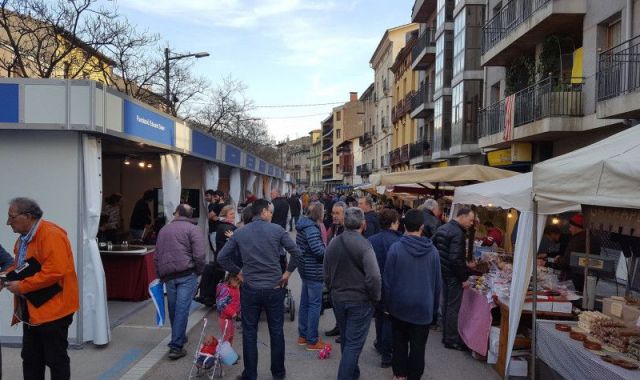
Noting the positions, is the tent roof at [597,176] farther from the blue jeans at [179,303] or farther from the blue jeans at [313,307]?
the blue jeans at [179,303]

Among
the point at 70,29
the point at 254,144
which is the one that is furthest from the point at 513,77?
the point at 254,144

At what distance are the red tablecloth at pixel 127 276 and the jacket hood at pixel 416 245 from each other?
5709 millimetres

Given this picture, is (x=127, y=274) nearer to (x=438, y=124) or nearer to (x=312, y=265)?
(x=312, y=265)

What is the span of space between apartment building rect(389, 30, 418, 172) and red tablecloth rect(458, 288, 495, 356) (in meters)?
30.5

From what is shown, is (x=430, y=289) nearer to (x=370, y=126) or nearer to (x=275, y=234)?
(x=275, y=234)

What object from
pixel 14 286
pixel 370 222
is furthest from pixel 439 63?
pixel 14 286

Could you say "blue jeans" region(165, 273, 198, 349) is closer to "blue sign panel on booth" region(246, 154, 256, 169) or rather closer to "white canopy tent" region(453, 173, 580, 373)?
"white canopy tent" region(453, 173, 580, 373)

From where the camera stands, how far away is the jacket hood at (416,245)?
4.95 metres

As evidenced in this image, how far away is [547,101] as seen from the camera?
14.4m

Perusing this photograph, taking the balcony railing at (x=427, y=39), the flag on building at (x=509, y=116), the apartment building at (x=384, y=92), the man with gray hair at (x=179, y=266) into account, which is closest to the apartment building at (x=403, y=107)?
the apartment building at (x=384, y=92)

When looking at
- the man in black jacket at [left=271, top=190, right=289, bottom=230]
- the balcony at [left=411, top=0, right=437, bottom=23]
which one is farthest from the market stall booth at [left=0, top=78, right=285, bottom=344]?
the balcony at [left=411, top=0, right=437, bottom=23]

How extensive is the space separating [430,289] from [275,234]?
1.59m

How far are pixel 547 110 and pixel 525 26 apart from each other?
292 cm

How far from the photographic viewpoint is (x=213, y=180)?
1336 cm
